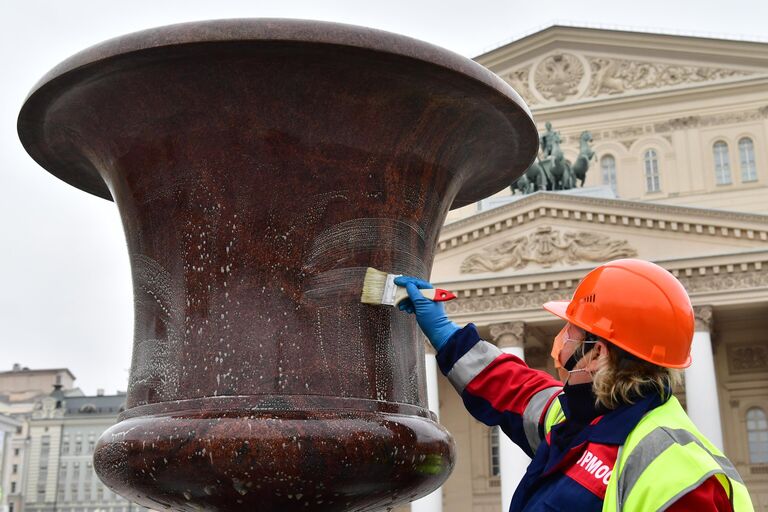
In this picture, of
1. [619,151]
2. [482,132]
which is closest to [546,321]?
[619,151]

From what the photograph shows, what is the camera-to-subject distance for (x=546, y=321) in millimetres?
25328

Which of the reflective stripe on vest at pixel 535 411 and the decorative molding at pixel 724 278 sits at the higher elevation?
the decorative molding at pixel 724 278

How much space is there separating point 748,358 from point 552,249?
26.1ft

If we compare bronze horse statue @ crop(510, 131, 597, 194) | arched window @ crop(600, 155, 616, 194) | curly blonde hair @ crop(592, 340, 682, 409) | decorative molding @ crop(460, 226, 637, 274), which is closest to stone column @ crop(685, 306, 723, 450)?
decorative molding @ crop(460, 226, 637, 274)

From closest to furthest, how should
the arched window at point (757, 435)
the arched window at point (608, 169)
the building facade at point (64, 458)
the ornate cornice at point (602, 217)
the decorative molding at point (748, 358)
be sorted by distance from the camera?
1. the ornate cornice at point (602, 217)
2. the arched window at point (757, 435)
3. the decorative molding at point (748, 358)
4. the arched window at point (608, 169)
5. the building facade at point (64, 458)

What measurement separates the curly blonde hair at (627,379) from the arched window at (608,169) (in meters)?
33.1

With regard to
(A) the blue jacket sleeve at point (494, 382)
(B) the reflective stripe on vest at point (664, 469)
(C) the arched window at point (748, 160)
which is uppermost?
(C) the arched window at point (748, 160)

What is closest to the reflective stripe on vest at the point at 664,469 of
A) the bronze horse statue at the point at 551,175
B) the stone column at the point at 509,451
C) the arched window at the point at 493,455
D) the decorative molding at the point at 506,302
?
the stone column at the point at 509,451

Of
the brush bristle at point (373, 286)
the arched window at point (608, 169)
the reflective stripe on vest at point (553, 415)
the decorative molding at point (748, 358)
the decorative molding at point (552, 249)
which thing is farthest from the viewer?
the arched window at point (608, 169)

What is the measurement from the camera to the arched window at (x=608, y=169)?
34.6m

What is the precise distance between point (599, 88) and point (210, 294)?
34594mm

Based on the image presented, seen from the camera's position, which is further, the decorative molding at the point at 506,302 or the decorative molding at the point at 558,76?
the decorative molding at the point at 558,76

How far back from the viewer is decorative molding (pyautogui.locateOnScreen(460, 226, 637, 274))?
2455 centimetres

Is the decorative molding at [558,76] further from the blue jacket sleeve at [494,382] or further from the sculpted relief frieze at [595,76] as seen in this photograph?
the blue jacket sleeve at [494,382]
